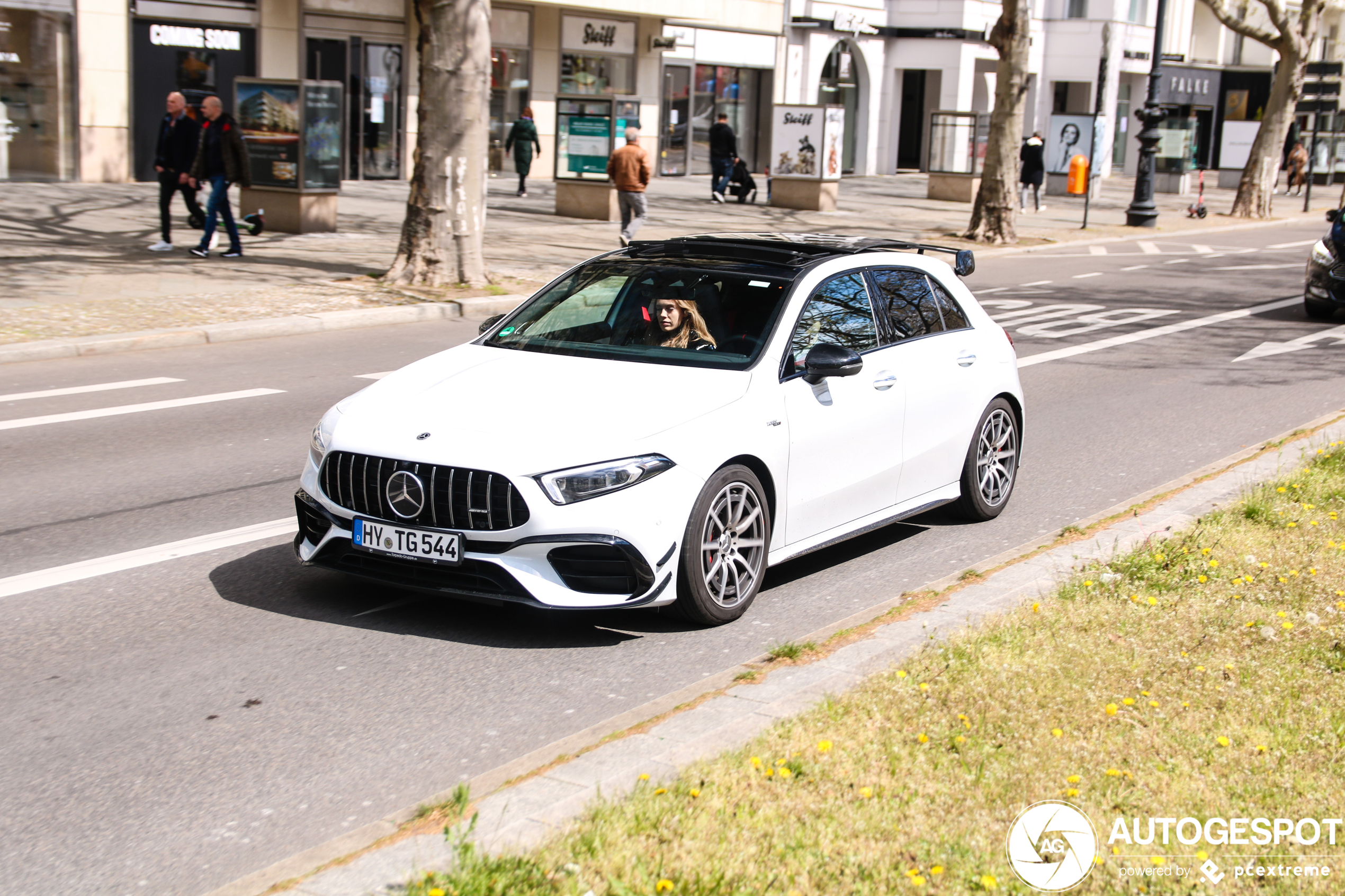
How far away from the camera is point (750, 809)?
3.90m

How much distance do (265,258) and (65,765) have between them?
1478cm

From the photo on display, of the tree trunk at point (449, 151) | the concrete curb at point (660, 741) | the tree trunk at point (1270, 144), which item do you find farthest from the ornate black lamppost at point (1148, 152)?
the concrete curb at point (660, 741)

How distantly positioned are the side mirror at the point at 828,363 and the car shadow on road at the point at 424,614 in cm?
126

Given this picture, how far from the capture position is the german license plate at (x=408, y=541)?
5582 mm

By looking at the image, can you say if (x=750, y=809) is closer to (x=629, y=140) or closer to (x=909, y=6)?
(x=629, y=140)

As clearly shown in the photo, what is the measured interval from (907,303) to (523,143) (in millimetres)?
23918

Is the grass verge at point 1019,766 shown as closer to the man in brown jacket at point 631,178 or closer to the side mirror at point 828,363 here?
the side mirror at point 828,363

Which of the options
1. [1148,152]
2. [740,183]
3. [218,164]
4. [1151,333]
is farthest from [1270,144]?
[218,164]

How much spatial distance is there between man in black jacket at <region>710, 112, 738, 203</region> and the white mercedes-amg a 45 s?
24049 millimetres

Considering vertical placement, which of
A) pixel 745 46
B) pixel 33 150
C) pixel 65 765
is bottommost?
pixel 65 765

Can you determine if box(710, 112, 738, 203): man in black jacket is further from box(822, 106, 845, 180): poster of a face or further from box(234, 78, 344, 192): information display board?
box(234, 78, 344, 192): information display board

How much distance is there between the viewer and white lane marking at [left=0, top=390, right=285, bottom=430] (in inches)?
383

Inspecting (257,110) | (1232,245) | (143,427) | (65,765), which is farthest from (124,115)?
(65,765)

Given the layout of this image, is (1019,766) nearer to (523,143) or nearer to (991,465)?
(991,465)
